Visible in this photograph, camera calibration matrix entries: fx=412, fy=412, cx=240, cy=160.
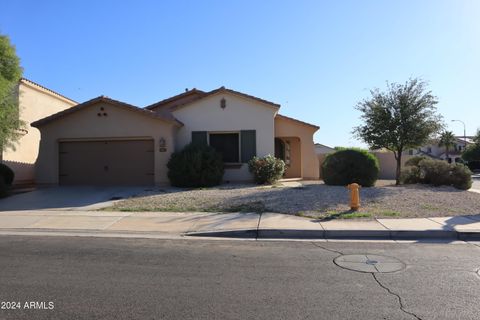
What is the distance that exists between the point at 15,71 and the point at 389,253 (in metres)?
13.8

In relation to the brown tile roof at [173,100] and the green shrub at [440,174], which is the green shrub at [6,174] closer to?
the brown tile roof at [173,100]

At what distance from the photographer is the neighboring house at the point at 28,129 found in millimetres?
19438

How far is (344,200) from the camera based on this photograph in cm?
1262

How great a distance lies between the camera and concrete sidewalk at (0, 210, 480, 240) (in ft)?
28.7

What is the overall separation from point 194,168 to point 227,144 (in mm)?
3098

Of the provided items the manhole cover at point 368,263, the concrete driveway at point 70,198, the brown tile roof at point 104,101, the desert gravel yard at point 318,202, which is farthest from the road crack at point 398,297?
the brown tile roof at point 104,101

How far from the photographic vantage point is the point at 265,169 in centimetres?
1797

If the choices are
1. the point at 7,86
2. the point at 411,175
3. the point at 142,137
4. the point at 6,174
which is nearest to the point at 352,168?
the point at 411,175

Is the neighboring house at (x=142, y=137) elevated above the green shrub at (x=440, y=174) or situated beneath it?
elevated above

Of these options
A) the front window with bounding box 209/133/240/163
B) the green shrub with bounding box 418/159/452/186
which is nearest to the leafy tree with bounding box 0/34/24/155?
the front window with bounding box 209/133/240/163

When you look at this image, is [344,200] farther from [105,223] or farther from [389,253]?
[105,223]

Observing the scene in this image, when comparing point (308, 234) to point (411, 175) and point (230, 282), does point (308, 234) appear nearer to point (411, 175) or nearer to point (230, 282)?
point (230, 282)

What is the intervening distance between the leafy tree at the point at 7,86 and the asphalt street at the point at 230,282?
8414mm

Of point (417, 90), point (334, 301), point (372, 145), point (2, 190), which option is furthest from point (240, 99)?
point (334, 301)
